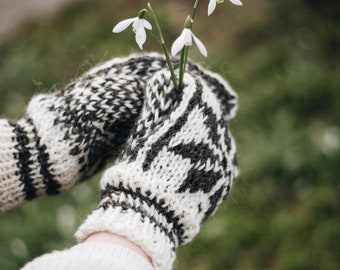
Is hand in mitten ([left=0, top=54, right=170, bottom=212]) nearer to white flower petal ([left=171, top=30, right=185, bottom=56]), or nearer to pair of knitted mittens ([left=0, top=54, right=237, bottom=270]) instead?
pair of knitted mittens ([left=0, top=54, right=237, bottom=270])

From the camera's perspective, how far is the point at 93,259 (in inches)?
34.7

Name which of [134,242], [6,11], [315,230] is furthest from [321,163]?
[6,11]

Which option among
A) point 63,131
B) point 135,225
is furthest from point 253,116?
point 135,225

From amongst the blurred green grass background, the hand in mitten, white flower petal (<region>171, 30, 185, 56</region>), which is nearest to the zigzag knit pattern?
the hand in mitten

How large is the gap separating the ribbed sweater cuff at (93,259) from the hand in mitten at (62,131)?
0.77 feet

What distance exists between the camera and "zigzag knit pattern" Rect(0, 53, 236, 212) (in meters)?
1.09

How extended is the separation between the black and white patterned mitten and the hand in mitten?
60mm

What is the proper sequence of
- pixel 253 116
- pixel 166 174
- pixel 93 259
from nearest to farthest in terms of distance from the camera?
pixel 93 259
pixel 166 174
pixel 253 116

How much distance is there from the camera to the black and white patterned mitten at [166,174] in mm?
975

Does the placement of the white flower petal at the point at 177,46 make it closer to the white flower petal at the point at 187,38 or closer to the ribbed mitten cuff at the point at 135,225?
the white flower petal at the point at 187,38

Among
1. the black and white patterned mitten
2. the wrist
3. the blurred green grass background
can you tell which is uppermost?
the black and white patterned mitten

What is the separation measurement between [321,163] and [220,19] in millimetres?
1175

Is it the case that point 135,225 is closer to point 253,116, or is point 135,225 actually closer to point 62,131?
point 62,131

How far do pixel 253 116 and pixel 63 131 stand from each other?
4.82 feet
